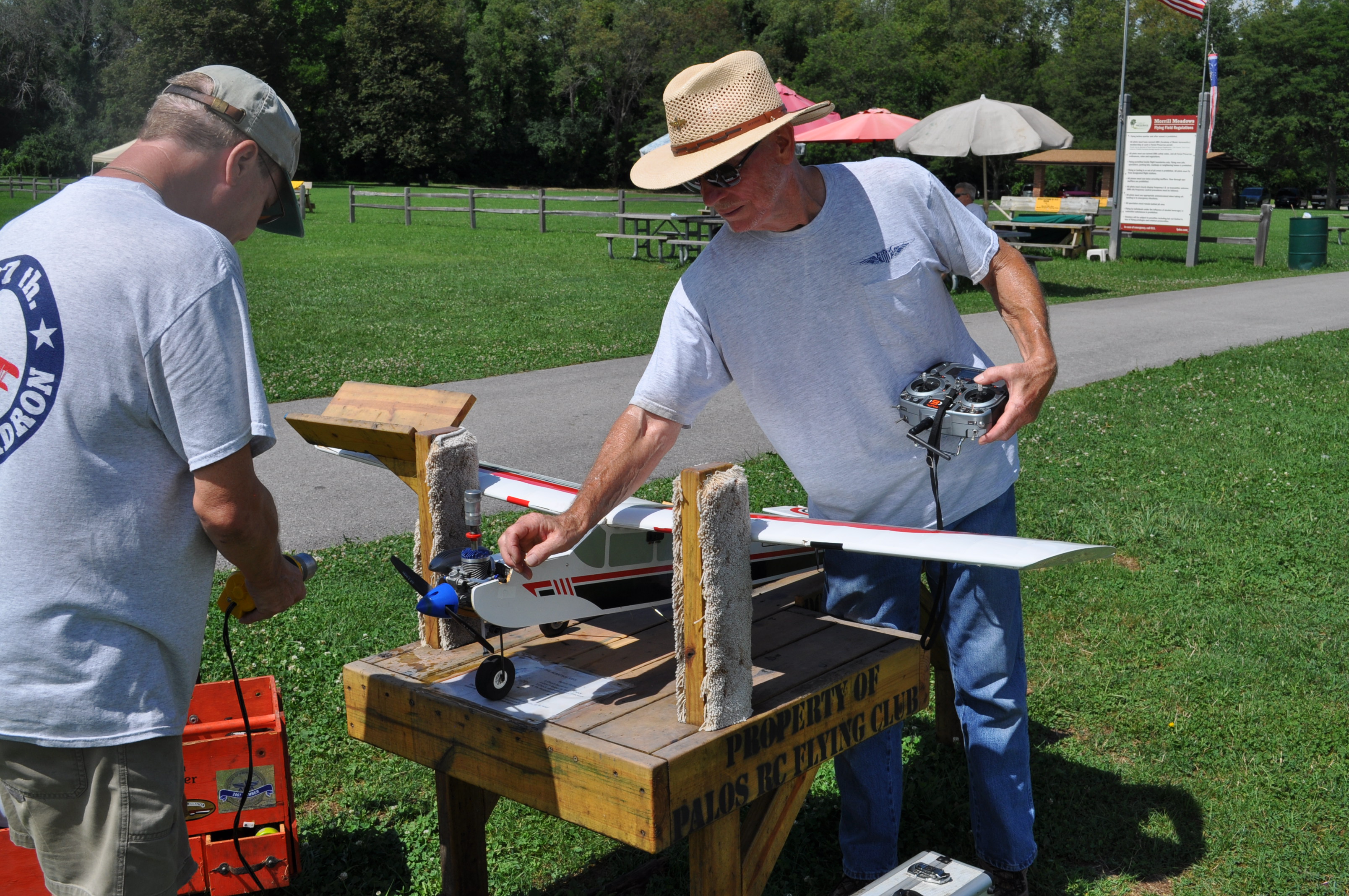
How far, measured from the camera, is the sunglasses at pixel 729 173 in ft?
8.21

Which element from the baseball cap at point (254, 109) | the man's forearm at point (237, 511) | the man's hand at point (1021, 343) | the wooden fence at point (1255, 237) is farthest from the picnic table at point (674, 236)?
the man's forearm at point (237, 511)

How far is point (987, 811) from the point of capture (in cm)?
300

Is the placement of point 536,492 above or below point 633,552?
above

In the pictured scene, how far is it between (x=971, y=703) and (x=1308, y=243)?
21.4 metres

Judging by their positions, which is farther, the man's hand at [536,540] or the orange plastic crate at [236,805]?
the orange plastic crate at [236,805]

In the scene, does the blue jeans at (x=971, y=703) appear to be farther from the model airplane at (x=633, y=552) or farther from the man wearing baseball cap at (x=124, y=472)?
the man wearing baseball cap at (x=124, y=472)

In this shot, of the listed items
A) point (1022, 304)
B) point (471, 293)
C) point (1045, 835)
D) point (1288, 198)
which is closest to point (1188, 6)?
point (471, 293)

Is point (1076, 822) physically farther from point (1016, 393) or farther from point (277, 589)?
point (277, 589)

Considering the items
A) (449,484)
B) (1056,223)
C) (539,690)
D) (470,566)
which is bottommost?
(539,690)

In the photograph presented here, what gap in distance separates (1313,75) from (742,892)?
7852 cm

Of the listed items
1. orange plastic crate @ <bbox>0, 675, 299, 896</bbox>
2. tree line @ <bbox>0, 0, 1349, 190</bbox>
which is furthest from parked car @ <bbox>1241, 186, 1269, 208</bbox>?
orange plastic crate @ <bbox>0, 675, 299, 896</bbox>

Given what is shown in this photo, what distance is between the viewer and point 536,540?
2424 mm

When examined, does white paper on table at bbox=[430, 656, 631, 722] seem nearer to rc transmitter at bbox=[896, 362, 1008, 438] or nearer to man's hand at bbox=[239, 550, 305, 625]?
man's hand at bbox=[239, 550, 305, 625]

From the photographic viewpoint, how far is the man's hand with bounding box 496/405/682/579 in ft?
7.82
